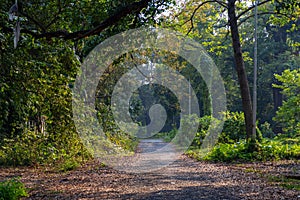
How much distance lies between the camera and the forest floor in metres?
6.54

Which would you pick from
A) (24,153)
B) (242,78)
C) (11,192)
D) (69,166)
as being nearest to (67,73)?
(11,192)

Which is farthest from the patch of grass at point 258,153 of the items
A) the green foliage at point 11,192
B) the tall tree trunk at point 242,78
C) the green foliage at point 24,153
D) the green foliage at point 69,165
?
the green foliage at point 11,192

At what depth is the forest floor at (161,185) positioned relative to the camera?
21.5 feet

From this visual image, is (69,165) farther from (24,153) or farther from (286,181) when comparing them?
(286,181)

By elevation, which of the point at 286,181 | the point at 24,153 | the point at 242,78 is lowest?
the point at 286,181

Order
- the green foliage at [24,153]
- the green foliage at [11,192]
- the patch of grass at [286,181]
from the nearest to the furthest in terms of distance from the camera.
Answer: the green foliage at [11,192], the patch of grass at [286,181], the green foliage at [24,153]

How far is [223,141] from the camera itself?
748 inches

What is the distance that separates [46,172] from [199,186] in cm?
525

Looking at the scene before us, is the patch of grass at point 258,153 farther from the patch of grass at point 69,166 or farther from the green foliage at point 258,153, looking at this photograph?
the patch of grass at point 69,166

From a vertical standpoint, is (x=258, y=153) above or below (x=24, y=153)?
below

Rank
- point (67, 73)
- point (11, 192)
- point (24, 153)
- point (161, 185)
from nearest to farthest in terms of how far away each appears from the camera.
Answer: point (11, 192)
point (67, 73)
point (161, 185)
point (24, 153)

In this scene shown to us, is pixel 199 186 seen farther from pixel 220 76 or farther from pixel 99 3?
pixel 220 76

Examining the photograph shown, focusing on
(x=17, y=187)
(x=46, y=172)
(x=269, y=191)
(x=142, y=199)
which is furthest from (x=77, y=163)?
(x=269, y=191)

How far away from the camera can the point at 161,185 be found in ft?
25.7
